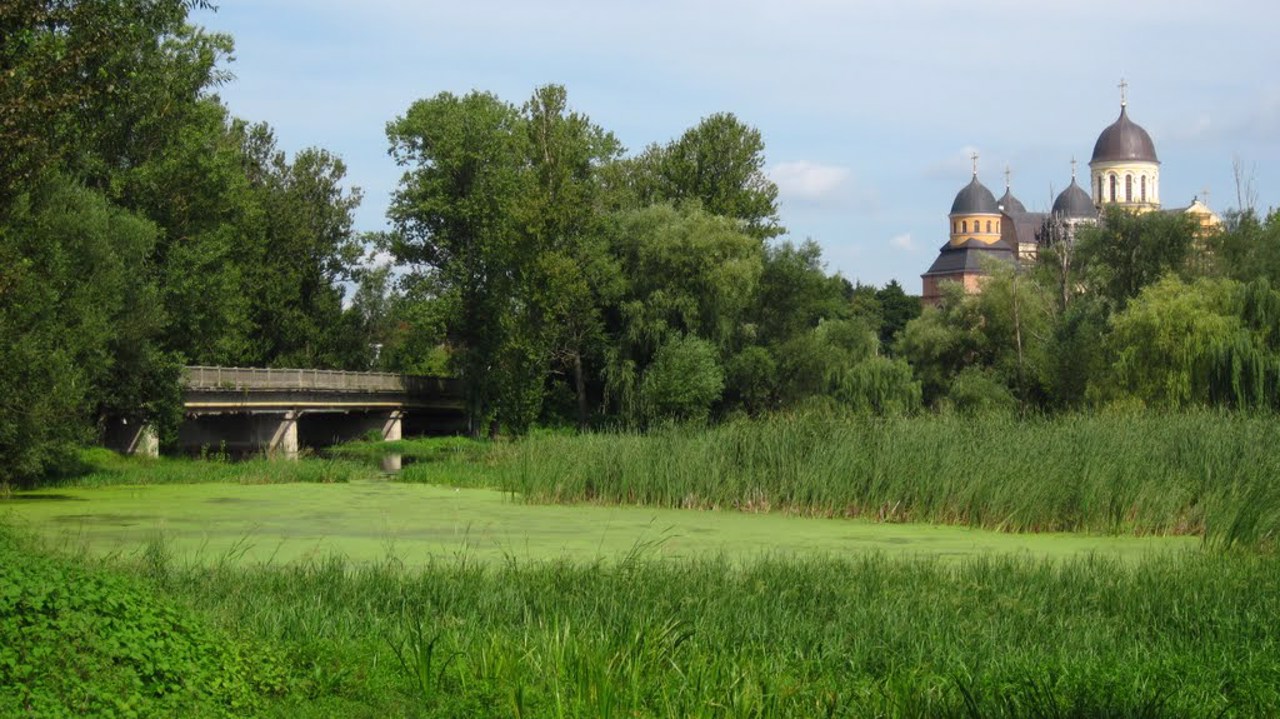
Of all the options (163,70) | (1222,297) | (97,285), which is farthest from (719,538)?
(1222,297)

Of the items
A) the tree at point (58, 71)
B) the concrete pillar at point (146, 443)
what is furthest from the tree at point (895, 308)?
the tree at point (58, 71)

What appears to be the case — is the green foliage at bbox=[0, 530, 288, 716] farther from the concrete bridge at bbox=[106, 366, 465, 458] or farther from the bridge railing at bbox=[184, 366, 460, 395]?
the bridge railing at bbox=[184, 366, 460, 395]

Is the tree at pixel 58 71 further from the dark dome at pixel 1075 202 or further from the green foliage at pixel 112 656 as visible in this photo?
the dark dome at pixel 1075 202

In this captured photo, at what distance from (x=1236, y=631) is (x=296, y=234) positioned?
4838 cm

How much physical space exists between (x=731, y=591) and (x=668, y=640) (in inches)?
68.6

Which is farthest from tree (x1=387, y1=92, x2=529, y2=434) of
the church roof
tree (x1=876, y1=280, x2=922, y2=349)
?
the church roof

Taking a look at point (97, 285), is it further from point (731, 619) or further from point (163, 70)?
point (731, 619)

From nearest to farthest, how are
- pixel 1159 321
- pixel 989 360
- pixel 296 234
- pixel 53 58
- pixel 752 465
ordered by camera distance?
pixel 53 58 < pixel 752 465 < pixel 1159 321 < pixel 989 360 < pixel 296 234

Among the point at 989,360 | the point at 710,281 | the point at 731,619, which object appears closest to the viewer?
the point at 731,619

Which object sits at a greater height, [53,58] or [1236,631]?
[53,58]

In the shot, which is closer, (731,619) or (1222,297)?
(731,619)

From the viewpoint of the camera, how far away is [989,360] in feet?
163

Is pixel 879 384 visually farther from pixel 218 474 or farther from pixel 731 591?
pixel 731 591

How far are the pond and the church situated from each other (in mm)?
92781
